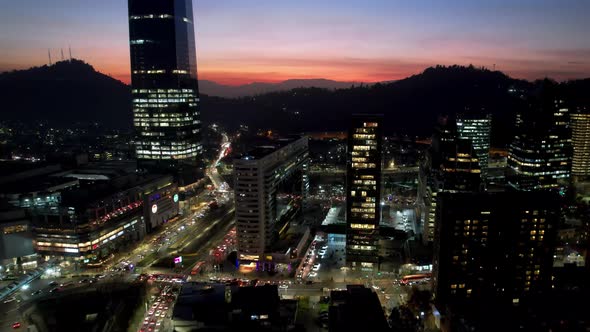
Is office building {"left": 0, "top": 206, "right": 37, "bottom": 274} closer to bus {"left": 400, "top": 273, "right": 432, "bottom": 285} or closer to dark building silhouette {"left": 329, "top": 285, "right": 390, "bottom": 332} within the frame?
dark building silhouette {"left": 329, "top": 285, "right": 390, "bottom": 332}

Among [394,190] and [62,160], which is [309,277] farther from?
[62,160]

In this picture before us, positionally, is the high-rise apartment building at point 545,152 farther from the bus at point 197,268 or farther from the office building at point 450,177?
the bus at point 197,268

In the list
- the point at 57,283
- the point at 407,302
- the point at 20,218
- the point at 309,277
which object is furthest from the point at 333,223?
the point at 20,218

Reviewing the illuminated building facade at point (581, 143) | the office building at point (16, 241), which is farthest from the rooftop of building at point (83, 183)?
the illuminated building facade at point (581, 143)

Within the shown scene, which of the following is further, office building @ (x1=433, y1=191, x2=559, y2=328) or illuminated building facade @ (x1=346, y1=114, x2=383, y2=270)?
illuminated building facade @ (x1=346, y1=114, x2=383, y2=270)

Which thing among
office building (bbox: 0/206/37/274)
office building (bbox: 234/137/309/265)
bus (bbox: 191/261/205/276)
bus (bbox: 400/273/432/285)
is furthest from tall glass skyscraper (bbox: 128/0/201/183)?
bus (bbox: 400/273/432/285)

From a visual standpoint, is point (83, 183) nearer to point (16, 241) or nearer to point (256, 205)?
point (16, 241)
